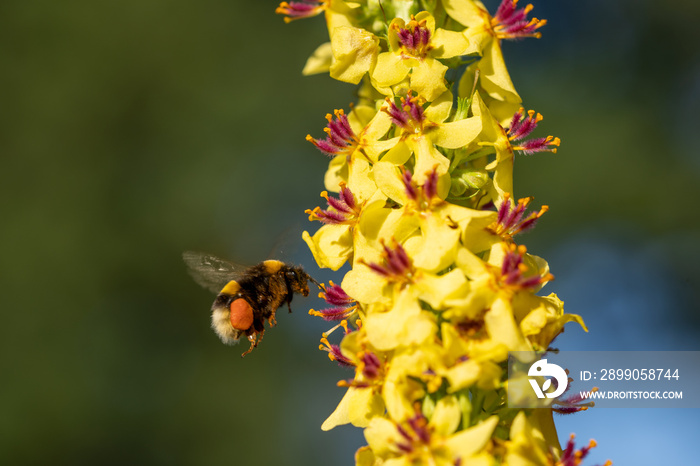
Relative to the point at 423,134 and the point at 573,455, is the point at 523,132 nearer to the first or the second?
the point at 423,134

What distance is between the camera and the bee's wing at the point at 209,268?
432cm

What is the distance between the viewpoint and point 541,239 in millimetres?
13758

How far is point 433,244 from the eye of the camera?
2.46m

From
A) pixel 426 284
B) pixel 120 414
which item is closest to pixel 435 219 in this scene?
pixel 426 284

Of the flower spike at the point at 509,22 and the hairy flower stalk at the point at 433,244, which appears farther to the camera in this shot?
the flower spike at the point at 509,22

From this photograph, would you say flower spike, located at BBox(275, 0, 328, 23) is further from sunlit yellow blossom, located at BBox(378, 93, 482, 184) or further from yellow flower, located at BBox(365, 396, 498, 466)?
A: yellow flower, located at BBox(365, 396, 498, 466)

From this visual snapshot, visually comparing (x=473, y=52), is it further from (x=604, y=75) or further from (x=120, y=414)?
(x=120, y=414)

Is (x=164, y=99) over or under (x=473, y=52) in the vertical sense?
over

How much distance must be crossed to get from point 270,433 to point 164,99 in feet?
23.9

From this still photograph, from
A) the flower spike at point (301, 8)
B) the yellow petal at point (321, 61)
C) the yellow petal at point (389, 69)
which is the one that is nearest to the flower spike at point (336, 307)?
the yellow petal at point (389, 69)

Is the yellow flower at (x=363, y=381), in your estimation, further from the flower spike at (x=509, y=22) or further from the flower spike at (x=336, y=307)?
the flower spike at (x=509, y=22)

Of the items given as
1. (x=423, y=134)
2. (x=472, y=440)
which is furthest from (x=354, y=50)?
(x=472, y=440)

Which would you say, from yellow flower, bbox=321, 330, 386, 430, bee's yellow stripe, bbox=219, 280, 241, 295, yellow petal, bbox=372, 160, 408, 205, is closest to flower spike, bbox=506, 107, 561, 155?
yellow petal, bbox=372, 160, 408, 205

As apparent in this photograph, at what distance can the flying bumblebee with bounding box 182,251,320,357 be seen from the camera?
13.5 feet
